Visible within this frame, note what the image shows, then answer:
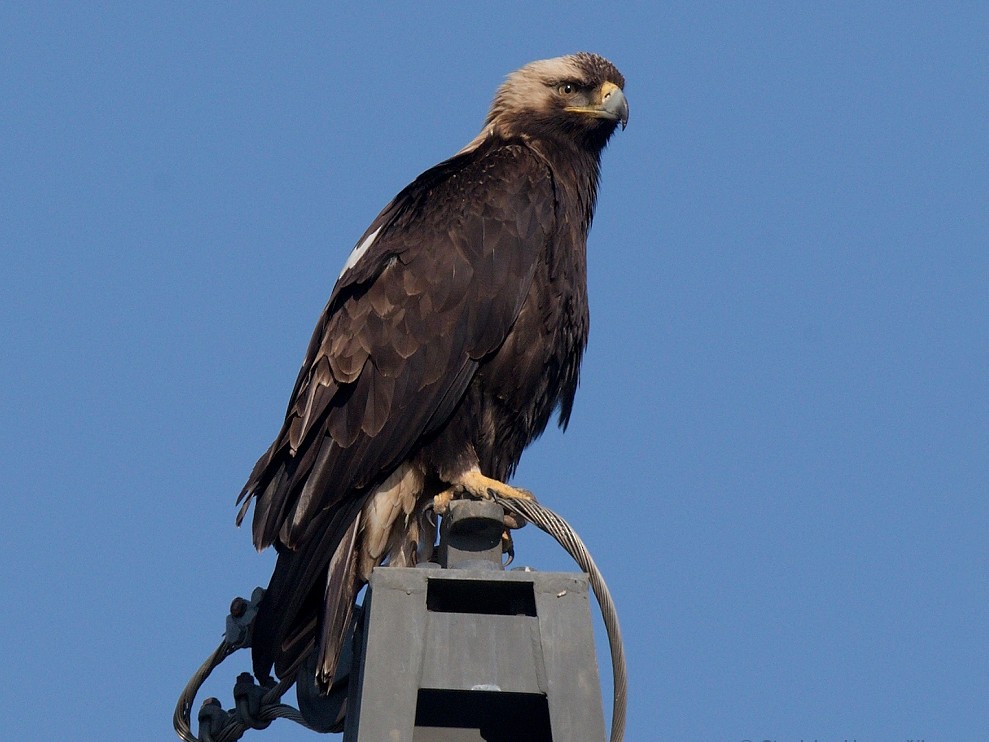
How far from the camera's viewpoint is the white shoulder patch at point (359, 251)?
6.67m

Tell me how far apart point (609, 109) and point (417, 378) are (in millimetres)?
2172

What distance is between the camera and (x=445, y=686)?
4129mm

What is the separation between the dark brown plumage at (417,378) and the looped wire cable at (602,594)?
986 mm

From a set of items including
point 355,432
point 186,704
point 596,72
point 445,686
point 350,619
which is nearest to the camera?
point 445,686

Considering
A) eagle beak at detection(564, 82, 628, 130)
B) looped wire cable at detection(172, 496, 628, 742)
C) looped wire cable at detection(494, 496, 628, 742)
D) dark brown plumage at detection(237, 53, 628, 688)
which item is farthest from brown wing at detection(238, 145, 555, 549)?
looped wire cable at detection(494, 496, 628, 742)

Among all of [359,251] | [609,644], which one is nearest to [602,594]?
[609,644]

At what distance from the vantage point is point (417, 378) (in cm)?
619

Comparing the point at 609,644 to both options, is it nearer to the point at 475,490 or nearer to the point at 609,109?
the point at 475,490

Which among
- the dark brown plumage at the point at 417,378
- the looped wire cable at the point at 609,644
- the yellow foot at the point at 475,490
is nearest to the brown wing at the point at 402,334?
the dark brown plumage at the point at 417,378

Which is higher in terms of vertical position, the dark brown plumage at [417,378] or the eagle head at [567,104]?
the eagle head at [567,104]

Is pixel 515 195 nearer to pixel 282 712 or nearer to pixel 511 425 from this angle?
pixel 511 425

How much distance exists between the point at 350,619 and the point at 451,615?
147 cm

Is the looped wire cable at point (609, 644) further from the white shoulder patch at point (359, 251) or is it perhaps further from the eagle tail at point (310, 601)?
the white shoulder patch at point (359, 251)

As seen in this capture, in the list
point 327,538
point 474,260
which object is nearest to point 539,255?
point 474,260
